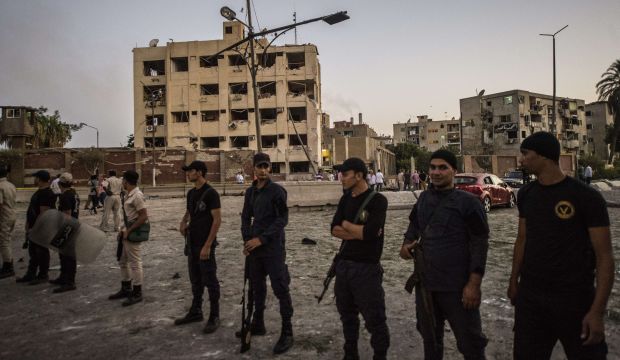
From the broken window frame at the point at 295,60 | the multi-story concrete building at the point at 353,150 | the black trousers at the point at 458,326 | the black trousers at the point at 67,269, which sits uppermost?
the broken window frame at the point at 295,60

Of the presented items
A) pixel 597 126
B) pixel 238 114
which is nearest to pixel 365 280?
pixel 238 114

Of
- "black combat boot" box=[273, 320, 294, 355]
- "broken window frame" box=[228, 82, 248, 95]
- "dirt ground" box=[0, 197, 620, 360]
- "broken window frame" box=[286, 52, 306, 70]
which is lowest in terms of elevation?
"dirt ground" box=[0, 197, 620, 360]

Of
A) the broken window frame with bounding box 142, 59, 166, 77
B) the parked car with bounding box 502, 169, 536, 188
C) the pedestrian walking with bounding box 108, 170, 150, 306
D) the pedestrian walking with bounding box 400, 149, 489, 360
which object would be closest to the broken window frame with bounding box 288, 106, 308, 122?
the broken window frame with bounding box 142, 59, 166, 77

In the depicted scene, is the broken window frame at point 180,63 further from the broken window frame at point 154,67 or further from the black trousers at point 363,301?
the black trousers at point 363,301

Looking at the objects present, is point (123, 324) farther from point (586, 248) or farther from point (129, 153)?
point (129, 153)

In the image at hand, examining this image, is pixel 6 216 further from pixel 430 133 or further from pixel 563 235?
pixel 430 133

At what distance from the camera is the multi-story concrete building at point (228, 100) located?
4575 cm

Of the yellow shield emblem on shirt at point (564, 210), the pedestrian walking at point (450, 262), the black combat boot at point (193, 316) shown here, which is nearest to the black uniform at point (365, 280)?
the pedestrian walking at point (450, 262)

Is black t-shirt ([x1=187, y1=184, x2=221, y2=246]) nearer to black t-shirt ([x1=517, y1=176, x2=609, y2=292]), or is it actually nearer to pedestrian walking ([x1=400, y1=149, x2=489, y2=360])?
pedestrian walking ([x1=400, y1=149, x2=489, y2=360])

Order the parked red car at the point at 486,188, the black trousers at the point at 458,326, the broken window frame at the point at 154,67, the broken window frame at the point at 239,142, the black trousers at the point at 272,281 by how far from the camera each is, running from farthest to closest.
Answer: the broken window frame at the point at 154,67 → the broken window frame at the point at 239,142 → the parked red car at the point at 486,188 → the black trousers at the point at 272,281 → the black trousers at the point at 458,326

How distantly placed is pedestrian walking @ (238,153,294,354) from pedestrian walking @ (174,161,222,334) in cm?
45

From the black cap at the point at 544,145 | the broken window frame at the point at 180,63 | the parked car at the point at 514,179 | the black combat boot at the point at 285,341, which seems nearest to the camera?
the black cap at the point at 544,145

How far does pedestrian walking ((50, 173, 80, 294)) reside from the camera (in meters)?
5.80

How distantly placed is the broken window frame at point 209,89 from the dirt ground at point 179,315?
42.6 metres
